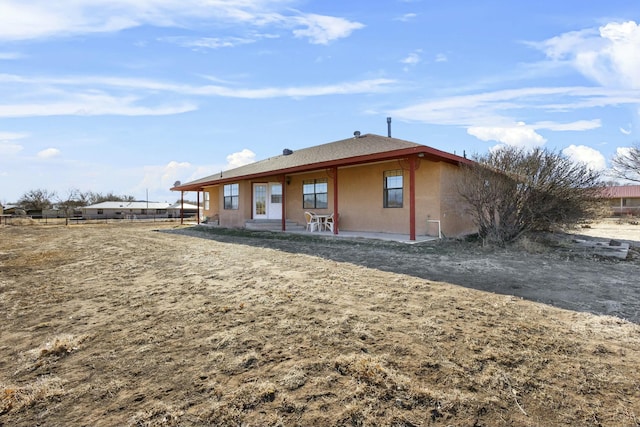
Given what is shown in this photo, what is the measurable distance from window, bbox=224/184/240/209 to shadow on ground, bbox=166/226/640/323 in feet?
26.8

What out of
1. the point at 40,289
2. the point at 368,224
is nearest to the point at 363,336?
the point at 40,289

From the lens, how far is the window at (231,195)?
54.6 ft

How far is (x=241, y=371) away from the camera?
2.27 m

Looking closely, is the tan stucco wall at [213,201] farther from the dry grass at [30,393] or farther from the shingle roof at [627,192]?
the shingle roof at [627,192]

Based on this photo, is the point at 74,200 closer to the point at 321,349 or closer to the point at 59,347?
the point at 59,347

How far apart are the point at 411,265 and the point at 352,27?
6481 millimetres

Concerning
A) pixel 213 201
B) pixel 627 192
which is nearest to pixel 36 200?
pixel 213 201

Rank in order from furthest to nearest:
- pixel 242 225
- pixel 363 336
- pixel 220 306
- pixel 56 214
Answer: pixel 56 214 → pixel 242 225 → pixel 220 306 → pixel 363 336

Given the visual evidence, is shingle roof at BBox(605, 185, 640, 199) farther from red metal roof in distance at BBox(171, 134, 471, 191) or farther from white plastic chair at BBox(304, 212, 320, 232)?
white plastic chair at BBox(304, 212, 320, 232)

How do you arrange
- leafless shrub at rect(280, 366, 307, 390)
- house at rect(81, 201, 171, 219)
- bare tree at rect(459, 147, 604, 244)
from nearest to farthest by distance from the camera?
leafless shrub at rect(280, 366, 307, 390), bare tree at rect(459, 147, 604, 244), house at rect(81, 201, 171, 219)

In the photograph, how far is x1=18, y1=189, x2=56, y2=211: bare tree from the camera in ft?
179

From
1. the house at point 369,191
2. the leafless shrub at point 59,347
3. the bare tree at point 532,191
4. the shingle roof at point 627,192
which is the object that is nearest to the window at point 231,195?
the house at point 369,191

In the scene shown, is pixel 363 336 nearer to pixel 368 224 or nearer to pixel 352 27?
pixel 352 27

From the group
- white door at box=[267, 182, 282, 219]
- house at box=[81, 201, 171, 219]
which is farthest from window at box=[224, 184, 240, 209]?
house at box=[81, 201, 171, 219]
